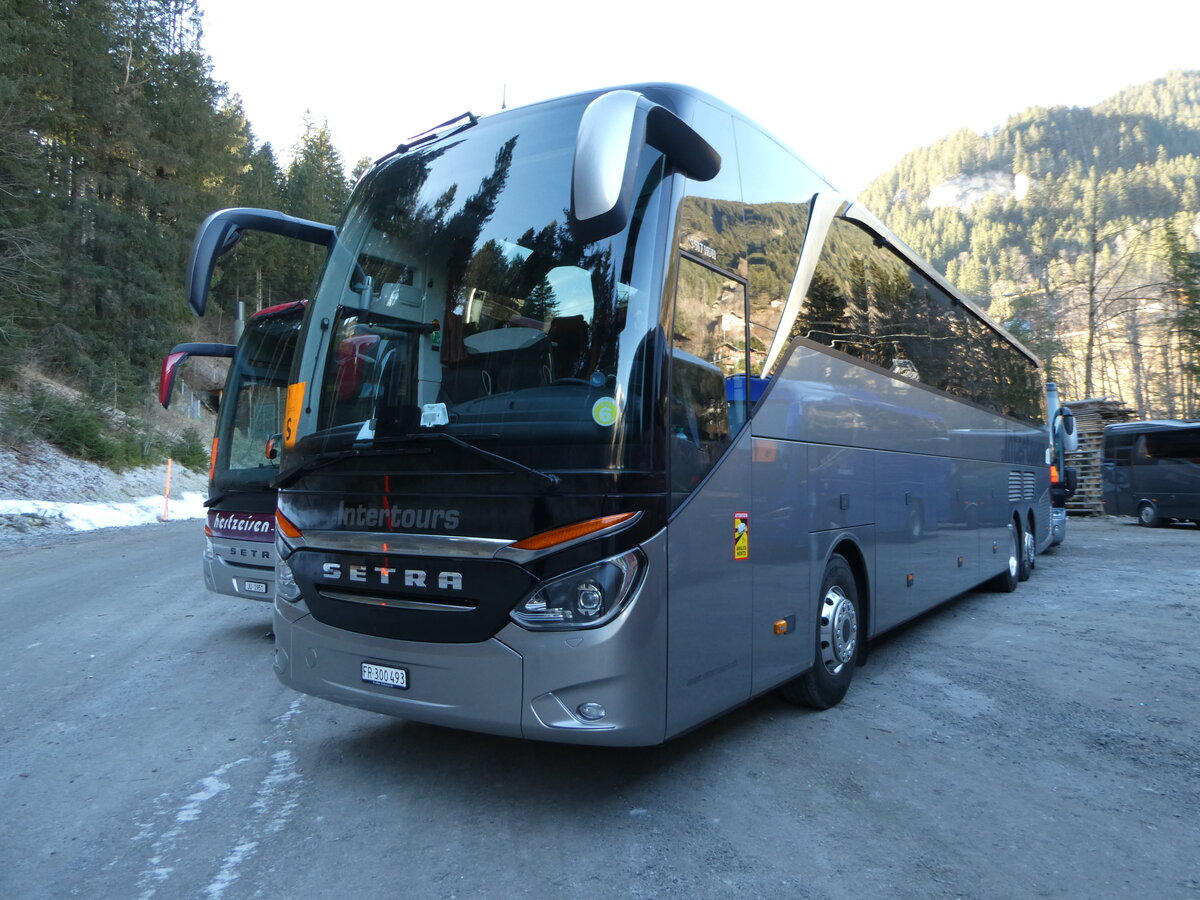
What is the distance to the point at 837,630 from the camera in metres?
5.45

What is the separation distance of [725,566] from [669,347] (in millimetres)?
1108

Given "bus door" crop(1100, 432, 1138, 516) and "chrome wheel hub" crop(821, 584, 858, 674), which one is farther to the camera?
"bus door" crop(1100, 432, 1138, 516)

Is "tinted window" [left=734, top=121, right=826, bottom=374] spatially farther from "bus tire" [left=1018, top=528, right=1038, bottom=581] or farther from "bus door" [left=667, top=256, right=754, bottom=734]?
"bus tire" [left=1018, top=528, right=1038, bottom=581]

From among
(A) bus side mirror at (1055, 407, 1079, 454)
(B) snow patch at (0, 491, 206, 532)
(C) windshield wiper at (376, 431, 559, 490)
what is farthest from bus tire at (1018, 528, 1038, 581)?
(B) snow patch at (0, 491, 206, 532)

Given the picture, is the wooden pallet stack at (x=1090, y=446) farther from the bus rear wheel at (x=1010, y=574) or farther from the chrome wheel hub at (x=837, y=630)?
the chrome wheel hub at (x=837, y=630)

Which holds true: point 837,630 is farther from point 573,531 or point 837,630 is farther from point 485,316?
point 485,316

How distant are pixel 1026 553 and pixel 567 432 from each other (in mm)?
10626

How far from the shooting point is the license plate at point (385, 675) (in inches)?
152

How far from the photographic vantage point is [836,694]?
556 centimetres

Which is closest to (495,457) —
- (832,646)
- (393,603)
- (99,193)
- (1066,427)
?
(393,603)

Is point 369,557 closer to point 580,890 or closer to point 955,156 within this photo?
point 580,890

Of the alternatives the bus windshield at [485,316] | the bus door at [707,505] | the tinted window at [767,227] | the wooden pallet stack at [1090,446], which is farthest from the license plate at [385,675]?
the wooden pallet stack at [1090,446]

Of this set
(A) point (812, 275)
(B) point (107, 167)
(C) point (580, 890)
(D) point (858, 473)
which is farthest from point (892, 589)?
(B) point (107, 167)

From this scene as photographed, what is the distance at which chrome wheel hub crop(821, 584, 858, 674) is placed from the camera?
5.38m
